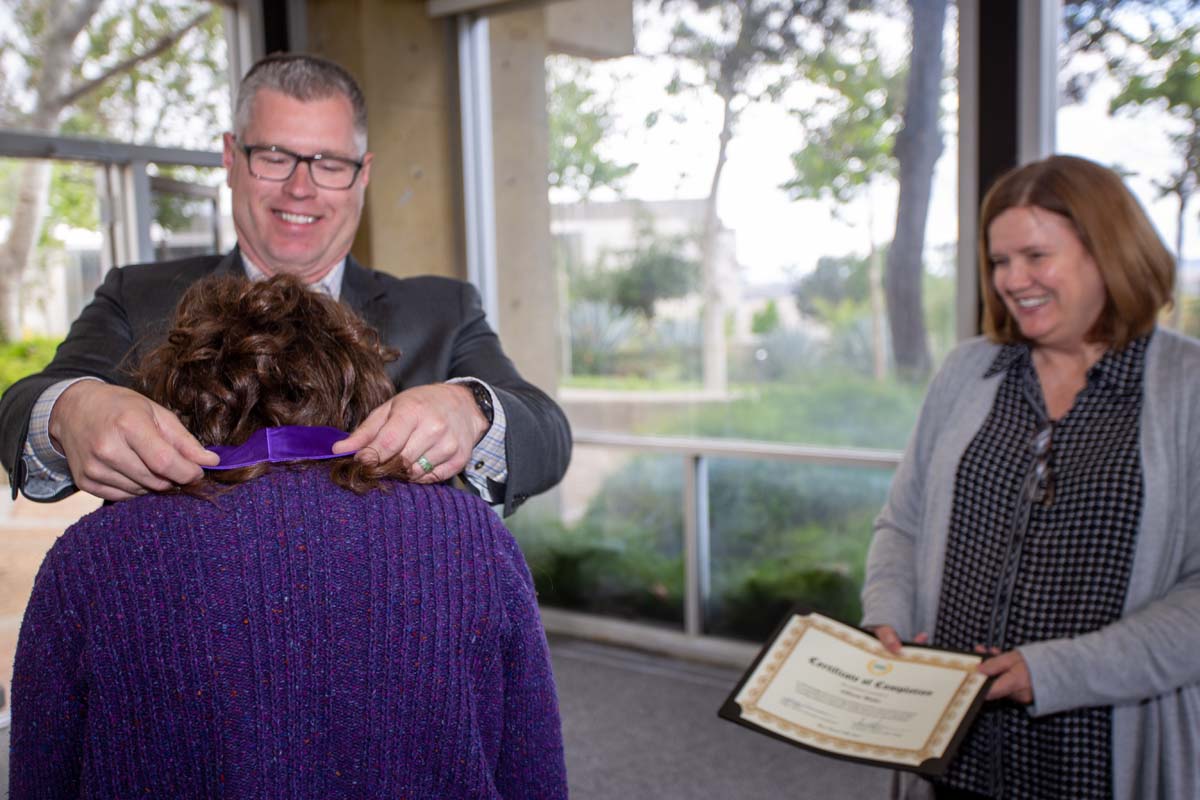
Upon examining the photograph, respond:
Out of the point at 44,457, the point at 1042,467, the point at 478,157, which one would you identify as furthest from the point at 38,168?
the point at 1042,467

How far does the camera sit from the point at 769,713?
1.59m

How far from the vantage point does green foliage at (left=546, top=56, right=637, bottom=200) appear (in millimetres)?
4387

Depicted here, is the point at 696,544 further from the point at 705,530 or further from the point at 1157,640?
the point at 1157,640

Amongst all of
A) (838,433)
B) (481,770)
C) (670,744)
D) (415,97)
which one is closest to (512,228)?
(415,97)

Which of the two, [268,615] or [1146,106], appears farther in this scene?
[1146,106]

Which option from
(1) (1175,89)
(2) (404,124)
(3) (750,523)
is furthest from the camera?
(2) (404,124)

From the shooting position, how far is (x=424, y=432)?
1.04 metres

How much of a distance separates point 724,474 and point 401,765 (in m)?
3.33

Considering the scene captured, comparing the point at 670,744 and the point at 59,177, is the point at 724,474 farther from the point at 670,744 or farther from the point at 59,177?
the point at 59,177

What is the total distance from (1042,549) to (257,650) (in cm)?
137

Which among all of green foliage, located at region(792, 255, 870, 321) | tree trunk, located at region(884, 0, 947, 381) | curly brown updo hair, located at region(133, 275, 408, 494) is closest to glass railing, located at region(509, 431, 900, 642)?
tree trunk, located at region(884, 0, 947, 381)

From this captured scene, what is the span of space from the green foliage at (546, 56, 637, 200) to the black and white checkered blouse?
280 cm

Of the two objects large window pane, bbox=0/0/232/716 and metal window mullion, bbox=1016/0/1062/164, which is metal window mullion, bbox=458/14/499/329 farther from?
metal window mullion, bbox=1016/0/1062/164

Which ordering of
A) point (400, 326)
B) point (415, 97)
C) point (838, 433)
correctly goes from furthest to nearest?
point (415, 97), point (838, 433), point (400, 326)
